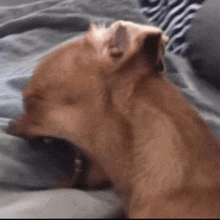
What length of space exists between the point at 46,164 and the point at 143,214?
249mm

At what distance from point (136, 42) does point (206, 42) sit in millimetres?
534

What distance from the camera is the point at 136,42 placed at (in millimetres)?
614

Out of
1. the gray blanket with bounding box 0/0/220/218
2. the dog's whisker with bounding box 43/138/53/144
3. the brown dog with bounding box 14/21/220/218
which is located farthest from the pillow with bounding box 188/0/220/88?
the dog's whisker with bounding box 43/138/53/144

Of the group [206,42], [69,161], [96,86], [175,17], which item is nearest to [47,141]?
[69,161]

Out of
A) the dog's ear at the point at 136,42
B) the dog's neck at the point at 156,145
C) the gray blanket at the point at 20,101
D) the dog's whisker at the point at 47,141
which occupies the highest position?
the dog's ear at the point at 136,42

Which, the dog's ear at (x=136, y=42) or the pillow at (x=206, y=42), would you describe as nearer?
the dog's ear at (x=136, y=42)

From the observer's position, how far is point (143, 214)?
54 cm

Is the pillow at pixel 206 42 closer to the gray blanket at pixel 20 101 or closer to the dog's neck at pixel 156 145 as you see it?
the gray blanket at pixel 20 101

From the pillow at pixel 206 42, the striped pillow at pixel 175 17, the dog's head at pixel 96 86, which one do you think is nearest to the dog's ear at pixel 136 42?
the dog's head at pixel 96 86

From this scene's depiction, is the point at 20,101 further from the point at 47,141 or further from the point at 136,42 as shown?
the point at 136,42

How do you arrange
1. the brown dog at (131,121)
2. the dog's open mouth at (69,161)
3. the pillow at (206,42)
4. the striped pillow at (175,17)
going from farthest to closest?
the striped pillow at (175,17) → the pillow at (206,42) → the dog's open mouth at (69,161) → the brown dog at (131,121)

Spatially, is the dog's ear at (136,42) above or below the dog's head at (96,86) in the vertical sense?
above

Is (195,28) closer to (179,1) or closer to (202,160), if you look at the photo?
(179,1)

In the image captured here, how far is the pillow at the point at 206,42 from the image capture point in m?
1.06
